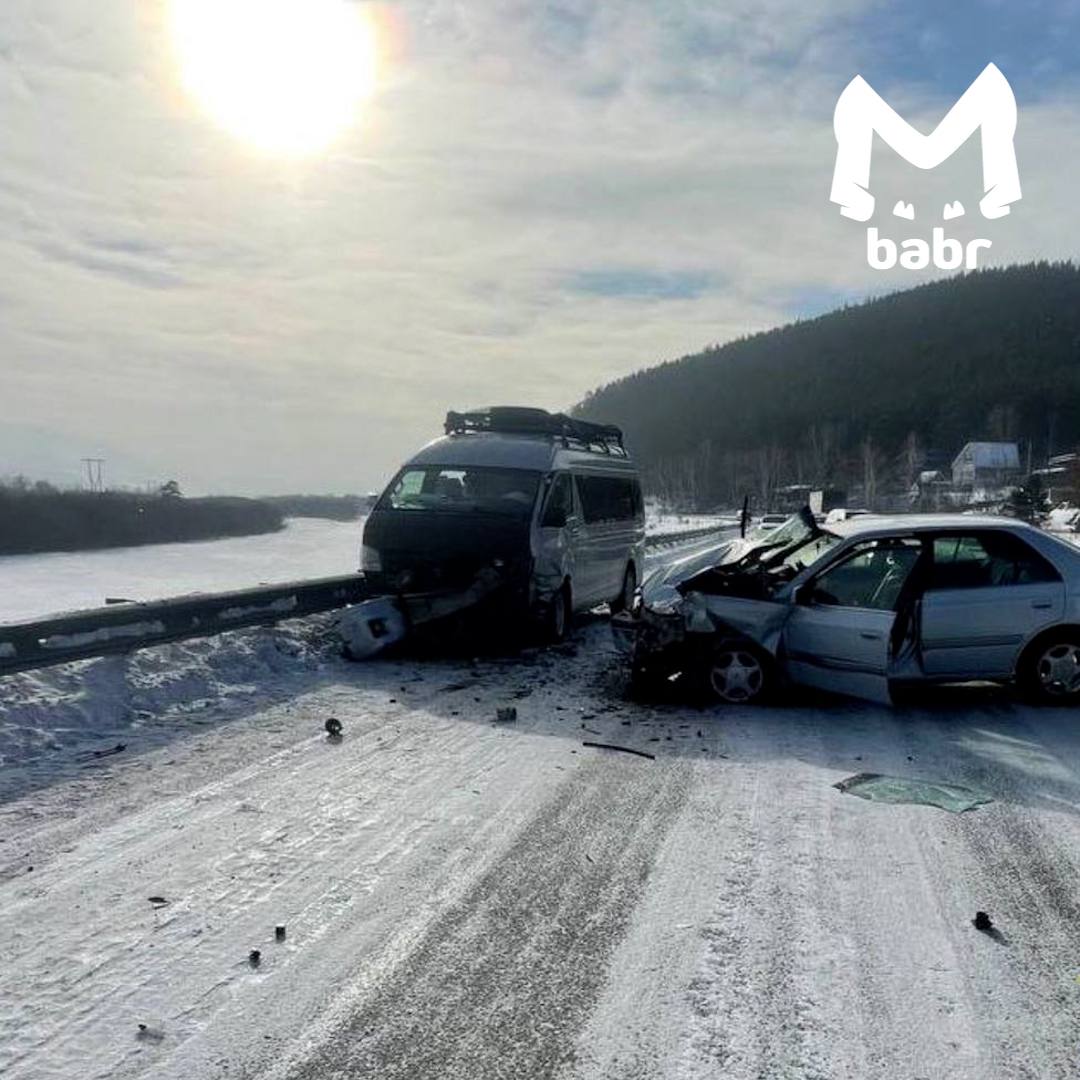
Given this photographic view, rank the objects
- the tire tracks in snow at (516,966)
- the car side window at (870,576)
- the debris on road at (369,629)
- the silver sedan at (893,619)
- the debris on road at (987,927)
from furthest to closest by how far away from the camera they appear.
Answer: the debris on road at (369,629) → the car side window at (870,576) → the silver sedan at (893,619) → the debris on road at (987,927) → the tire tracks in snow at (516,966)

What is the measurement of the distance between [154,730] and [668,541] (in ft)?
92.4

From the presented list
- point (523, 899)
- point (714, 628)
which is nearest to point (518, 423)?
point (714, 628)

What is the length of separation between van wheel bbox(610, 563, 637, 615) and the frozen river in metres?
→ 5.47

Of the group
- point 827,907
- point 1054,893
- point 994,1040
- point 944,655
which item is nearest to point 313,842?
point 827,907

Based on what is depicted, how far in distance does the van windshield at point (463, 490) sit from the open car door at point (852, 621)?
3.73m

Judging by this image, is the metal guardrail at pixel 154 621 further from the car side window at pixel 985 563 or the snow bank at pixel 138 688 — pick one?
the car side window at pixel 985 563

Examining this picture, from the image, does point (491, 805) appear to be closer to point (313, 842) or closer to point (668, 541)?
point (313, 842)

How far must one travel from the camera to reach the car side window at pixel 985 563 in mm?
8391

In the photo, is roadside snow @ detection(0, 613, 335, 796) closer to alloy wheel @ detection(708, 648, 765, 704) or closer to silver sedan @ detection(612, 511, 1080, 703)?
silver sedan @ detection(612, 511, 1080, 703)

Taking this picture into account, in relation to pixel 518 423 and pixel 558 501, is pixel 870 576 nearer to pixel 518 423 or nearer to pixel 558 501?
pixel 558 501

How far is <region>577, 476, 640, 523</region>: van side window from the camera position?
12930mm

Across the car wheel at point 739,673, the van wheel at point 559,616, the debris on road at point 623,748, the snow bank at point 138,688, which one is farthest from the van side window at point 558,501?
the debris on road at point 623,748

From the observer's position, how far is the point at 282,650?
10094 millimetres

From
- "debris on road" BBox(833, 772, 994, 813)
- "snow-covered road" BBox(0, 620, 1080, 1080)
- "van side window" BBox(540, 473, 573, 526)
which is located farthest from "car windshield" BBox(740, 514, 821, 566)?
"debris on road" BBox(833, 772, 994, 813)
